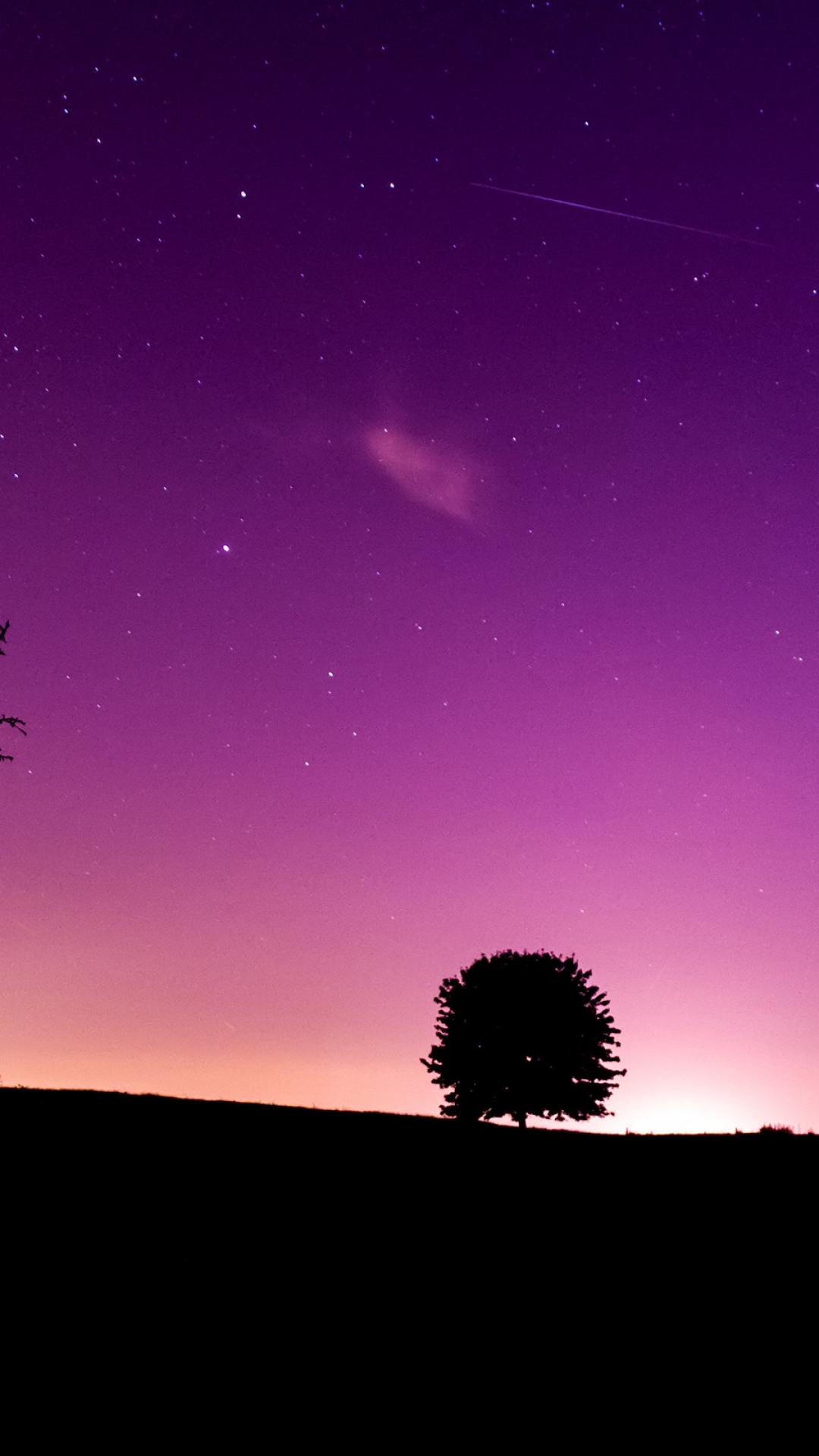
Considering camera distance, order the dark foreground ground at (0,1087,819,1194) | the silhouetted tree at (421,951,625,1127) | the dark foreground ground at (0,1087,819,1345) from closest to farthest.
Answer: the dark foreground ground at (0,1087,819,1345), the dark foreground ground at (0,1087,819,1194), the silhouetted tree at (421,951,625,1127)

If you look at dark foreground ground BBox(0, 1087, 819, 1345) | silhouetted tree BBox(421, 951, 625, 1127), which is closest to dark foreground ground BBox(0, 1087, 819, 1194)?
dark foreground ground BBox(0, 1087, 819, 1345)

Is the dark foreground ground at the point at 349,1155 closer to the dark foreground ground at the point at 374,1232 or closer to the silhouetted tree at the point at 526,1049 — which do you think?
the dark foreground ground at the point at 374,1232

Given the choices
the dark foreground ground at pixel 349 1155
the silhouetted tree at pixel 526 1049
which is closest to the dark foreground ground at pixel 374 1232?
the dark foreground ground at pixel 349 1155

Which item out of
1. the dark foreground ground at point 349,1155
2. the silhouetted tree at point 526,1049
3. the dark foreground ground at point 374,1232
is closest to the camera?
the dark foreground ground at point 374,1232

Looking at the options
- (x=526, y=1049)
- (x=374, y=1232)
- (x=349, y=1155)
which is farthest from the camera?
(x=526, y=1049)

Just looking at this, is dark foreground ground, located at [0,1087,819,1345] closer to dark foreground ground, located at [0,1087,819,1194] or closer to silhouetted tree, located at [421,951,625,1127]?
dark foreground ground, located at [0,1087,819,1194]

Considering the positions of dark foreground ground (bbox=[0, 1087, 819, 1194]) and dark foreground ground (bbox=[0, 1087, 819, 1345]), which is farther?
dark foreground ground (bbox=[0, 1087, 819, 1194])

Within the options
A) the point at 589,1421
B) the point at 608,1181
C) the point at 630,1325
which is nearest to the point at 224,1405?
the point at 589,1421

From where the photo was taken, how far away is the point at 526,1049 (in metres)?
45.3

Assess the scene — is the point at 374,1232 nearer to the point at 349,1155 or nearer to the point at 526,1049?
the point at 349,1155

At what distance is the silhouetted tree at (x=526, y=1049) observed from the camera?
4466cm

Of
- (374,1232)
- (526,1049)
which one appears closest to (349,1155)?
(374,1232)

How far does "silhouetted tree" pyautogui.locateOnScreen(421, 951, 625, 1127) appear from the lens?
44656 mm

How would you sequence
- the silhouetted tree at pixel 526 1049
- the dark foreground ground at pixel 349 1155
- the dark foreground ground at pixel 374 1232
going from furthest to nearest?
1. the silhouetted tree at pixel 526 1049
2. the dark foreground ground at pixel 349 1155
3. the dark foreground ground at pixel 374 1232
